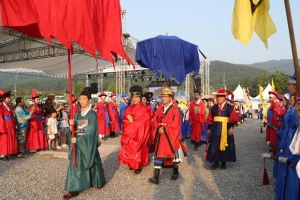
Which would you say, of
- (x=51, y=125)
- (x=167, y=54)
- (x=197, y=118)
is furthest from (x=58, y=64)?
(x=167, y=54)

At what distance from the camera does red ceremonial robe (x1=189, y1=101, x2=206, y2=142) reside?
→ 9.34 m

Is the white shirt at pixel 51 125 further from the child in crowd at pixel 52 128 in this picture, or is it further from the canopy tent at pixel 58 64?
the canopy tent at pixel 58 64

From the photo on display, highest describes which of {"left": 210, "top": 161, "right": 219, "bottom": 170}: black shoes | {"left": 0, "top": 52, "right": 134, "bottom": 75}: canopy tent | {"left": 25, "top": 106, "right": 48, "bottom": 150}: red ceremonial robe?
{"left": 0, "top": 52, "right": 134, "bottom": 75}: canopy tent

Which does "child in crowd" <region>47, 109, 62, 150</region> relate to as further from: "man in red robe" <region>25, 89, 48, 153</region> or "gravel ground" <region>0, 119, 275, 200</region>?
"gravel ground" <region>0, 119, 275, 200</region>

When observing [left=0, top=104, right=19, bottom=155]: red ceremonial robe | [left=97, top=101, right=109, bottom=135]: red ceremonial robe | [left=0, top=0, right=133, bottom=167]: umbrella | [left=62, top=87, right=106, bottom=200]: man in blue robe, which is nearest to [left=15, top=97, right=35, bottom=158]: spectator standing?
[left=0, top=104, right=19, bottom=155]: red ceremonial robe

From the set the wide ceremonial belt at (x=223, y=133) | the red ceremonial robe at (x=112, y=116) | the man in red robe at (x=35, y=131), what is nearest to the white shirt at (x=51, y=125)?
the man in red robe at (x=35, y=131)

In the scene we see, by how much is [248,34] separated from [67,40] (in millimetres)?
1534

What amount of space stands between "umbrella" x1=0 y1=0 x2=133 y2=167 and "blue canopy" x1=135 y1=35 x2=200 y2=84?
11.5ft

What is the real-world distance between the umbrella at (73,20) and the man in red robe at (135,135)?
2.74m

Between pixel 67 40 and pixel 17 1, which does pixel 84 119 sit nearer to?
pixel 67 40

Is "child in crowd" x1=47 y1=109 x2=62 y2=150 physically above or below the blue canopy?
below

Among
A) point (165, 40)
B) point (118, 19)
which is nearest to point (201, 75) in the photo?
point (165, 40)

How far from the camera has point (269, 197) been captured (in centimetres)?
430

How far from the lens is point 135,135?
576 centimetres
